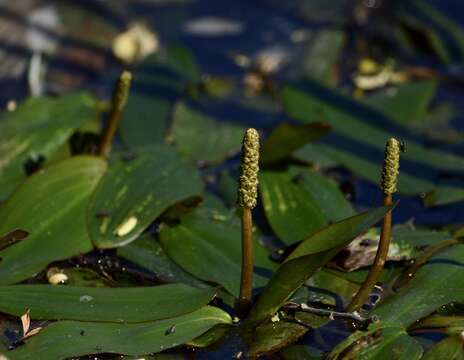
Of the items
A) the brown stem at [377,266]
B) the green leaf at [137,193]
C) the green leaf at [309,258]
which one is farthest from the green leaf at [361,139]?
the green leaf at [309,258]

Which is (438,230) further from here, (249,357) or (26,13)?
(26,13)

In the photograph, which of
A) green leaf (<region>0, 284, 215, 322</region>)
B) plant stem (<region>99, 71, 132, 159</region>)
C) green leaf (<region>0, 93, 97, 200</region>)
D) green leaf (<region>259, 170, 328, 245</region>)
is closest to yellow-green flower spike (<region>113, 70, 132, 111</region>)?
plant stem (<region>99, 71, 132, 159</region>)

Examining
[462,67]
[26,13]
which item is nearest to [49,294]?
[26,13]

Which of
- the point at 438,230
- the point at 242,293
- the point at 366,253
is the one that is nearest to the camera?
the point at 242,293

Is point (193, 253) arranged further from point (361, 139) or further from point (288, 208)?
point (361, 139)

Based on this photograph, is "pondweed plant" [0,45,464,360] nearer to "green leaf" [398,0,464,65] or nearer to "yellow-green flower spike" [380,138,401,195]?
"yellow-green flower spike" [380,138,401,195]
